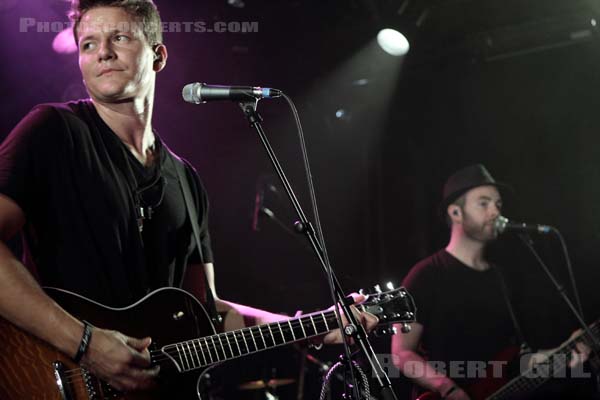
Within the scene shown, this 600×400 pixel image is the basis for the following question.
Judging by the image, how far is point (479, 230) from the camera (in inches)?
232

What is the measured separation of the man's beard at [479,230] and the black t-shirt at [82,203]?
11.6 ft

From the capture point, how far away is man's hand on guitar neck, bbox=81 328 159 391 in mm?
2477

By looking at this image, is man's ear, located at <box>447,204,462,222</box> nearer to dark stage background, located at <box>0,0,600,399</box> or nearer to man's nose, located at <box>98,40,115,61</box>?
dark stage background, located at <box>0,0,600,399</box>

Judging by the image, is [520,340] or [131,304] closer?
[131,304]

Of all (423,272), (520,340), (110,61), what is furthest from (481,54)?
(110,61)

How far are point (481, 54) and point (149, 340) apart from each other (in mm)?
4977

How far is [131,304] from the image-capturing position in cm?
278

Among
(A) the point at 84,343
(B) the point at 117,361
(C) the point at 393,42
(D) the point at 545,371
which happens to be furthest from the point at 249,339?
(C) the point at 393,42

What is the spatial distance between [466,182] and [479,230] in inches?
21.3

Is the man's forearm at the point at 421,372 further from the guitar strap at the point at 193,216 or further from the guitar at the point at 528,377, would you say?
the guitar strap at the point at 193,216

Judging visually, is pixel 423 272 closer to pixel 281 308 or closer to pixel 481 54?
pixel 281 308

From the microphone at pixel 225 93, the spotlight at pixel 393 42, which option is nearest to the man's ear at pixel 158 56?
the microphone at pixel 225 93

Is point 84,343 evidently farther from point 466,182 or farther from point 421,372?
point 466,182

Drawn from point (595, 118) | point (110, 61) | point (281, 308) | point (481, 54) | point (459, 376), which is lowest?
point (459, 376)
